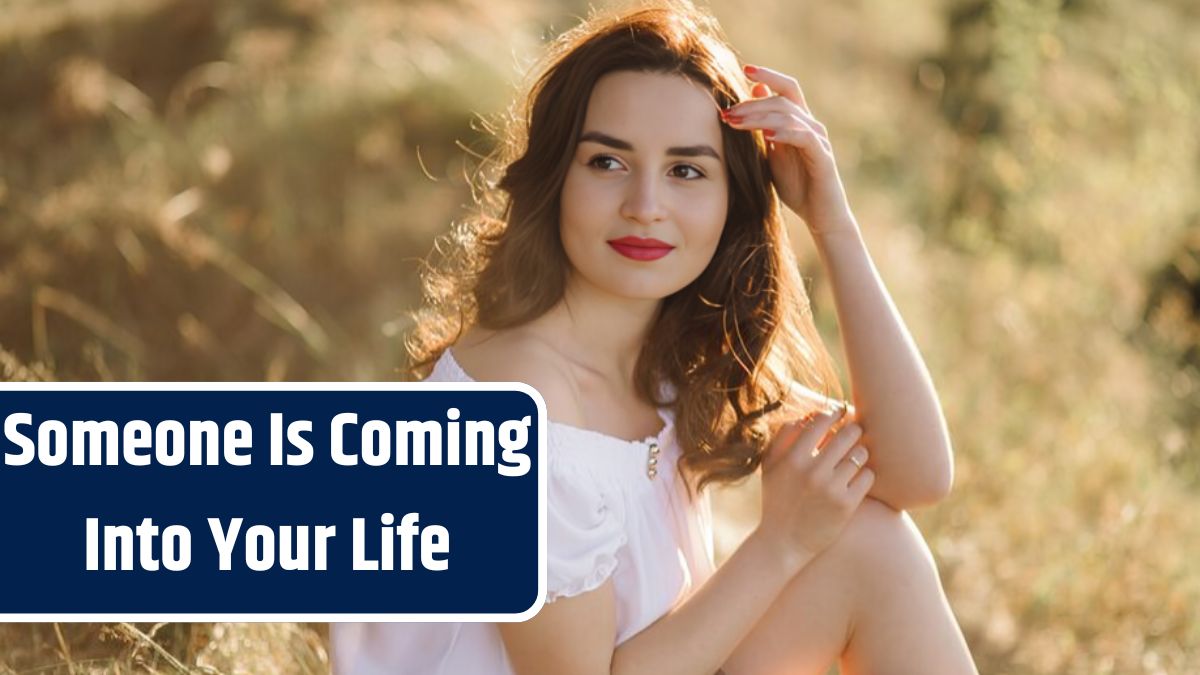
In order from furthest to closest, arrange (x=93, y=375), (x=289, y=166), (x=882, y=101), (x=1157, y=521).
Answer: (x=882, y=101) < (x=289, y=166) < (x=1157, y=521) < (x=93, y=375)

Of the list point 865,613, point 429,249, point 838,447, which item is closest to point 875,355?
point 838,447

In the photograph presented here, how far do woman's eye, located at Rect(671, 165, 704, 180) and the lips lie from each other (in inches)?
4.7

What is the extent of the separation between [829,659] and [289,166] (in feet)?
10.8

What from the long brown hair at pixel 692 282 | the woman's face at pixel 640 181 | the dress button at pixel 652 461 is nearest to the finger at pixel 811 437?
the long brown hair at pixel 692 282

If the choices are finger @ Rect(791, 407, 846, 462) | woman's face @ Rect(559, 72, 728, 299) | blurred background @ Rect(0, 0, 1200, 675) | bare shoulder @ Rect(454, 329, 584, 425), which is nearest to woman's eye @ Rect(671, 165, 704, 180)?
woman's face @ Rect(559, 72, 728, 299)

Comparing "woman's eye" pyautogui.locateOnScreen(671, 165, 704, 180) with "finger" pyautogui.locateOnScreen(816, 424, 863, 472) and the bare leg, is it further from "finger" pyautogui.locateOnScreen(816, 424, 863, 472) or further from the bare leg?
the bare leg

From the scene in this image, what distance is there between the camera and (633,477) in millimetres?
2525

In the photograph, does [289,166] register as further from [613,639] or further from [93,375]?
[613,639]

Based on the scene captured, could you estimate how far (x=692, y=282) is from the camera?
2.72 m

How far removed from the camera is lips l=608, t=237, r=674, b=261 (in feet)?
8.08

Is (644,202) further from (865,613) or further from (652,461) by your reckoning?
(865,613)

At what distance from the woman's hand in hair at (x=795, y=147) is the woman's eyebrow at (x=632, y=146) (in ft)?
0.20

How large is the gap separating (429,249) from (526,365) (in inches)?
111

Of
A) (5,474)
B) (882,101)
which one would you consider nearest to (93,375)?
(5,474)
